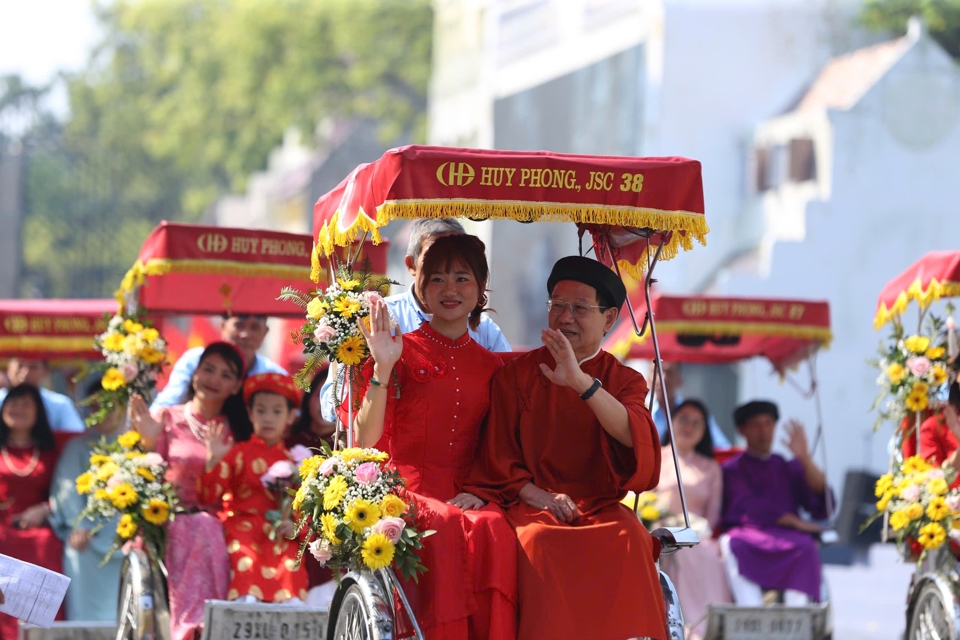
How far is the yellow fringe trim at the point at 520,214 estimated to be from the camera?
6055mm

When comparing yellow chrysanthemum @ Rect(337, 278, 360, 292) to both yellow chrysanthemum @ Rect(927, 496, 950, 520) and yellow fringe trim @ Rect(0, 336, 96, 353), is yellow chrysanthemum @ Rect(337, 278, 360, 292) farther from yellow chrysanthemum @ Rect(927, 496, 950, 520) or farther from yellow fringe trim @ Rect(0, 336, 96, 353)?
yellow fringe trim @ Rect(0, 336, 96, 353)

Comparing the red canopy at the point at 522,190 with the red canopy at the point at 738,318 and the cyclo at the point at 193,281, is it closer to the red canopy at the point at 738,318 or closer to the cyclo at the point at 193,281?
the cyclo at the point at 193,281

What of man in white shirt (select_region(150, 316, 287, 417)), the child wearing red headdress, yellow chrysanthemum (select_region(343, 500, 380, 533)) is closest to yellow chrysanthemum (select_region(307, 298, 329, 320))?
yellow chrysanthemum (select_region(343, 500, 380, 533))

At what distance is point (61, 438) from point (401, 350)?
16.5 ft

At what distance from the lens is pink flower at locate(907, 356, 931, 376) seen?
350 inches

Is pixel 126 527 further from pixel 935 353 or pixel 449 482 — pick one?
pixel 935 353

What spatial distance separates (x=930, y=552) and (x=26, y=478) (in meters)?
5.77

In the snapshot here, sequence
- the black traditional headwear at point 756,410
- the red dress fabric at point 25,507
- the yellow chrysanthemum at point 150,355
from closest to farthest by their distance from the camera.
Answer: the yellow chrysanthemum at point 150,355, the red dress fabric at point 25,507, the black traditional headwear at point 756,410

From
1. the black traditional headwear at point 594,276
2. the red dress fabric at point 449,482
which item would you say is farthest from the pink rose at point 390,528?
the black traditional headwear at point 594,276

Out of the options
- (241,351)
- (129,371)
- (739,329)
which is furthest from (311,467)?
(739,329)

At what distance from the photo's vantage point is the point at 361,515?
5977mm

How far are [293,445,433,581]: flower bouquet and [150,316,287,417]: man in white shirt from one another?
3.28m

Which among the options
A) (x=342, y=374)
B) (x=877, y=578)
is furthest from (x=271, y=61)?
(x=342, y=374)

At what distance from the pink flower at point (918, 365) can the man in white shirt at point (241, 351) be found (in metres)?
3.76
